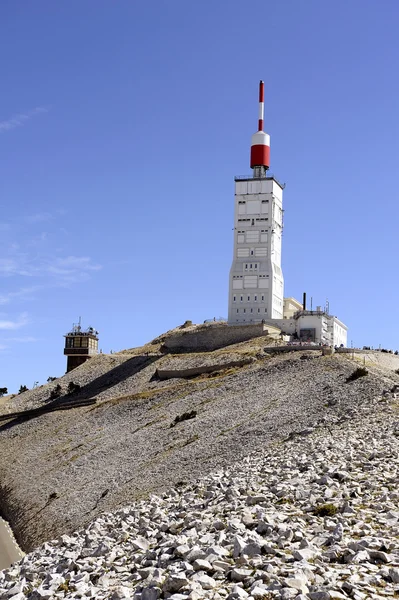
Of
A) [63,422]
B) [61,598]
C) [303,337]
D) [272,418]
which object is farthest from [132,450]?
[303,337]

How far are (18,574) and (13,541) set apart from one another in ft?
81.0

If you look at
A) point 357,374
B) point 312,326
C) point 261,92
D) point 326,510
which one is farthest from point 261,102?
point 326,510

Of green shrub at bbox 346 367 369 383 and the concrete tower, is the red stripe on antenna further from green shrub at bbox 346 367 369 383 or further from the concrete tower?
green shrub at bbox 346 367 369 383

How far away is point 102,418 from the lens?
74812 mm

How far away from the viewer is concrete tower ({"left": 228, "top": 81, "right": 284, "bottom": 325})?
104125 millimetres

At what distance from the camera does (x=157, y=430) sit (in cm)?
6134

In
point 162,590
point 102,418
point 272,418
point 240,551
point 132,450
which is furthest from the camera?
point 102,418

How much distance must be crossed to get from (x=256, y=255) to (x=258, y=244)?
150 cm

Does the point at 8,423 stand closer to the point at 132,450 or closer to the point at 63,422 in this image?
the point at 63,422

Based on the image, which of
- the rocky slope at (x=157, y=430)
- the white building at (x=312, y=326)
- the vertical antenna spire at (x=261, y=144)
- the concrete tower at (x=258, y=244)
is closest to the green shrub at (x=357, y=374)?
the rocky slope at (x=157, y=430)

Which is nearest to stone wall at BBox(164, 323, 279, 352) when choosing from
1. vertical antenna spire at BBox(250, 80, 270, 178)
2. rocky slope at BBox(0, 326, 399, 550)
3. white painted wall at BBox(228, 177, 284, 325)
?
rocky slope at BBox(0, 326, 399, 550)

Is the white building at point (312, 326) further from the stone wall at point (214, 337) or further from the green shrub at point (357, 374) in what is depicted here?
the green shrub at point (357, 374)

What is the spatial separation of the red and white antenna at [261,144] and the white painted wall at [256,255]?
3015mm

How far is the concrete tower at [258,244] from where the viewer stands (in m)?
104
